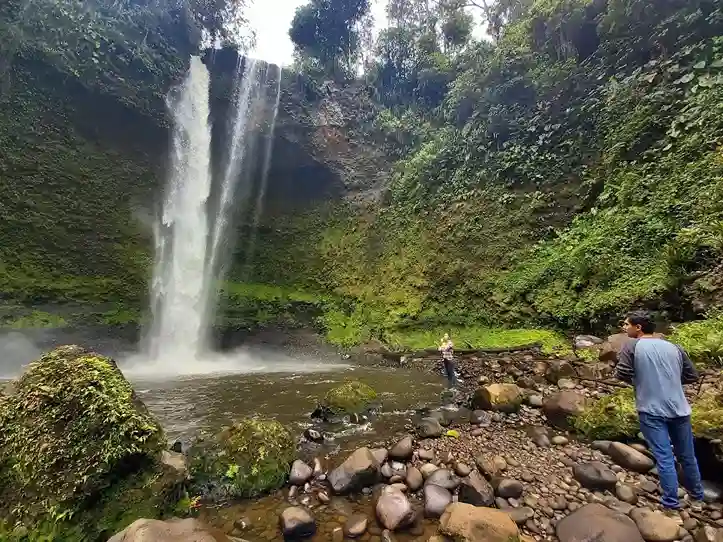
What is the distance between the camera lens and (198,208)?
19.6m

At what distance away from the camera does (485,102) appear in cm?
1819

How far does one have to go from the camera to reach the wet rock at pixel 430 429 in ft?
17.6

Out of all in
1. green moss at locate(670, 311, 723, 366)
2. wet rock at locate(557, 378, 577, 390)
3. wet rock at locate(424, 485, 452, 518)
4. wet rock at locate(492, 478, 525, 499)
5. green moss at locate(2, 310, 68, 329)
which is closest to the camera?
wet rock at locate(424, 485, 452, 518)

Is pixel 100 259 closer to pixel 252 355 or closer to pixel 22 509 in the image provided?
pixel 252 355

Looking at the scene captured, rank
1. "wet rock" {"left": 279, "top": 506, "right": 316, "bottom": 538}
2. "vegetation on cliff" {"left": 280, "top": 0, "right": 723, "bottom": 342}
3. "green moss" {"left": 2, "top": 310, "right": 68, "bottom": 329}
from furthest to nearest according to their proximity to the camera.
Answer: "green moss" {"left": 2, "top": 310, "right": 68, "bottom": 329} → "vegetation on cliff" {"left": 280, "top": 0, "right": 723, "bottom": 342} → "wet rock" {"left": 279, "top": 506, "right": 316, "bottom": 538}

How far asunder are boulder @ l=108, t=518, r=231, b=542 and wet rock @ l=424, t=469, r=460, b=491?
2.11m

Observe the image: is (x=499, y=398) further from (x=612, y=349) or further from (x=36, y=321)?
(x=36, y=321)

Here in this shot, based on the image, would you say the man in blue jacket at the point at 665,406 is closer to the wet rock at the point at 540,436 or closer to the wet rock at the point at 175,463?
the wet rock at the point at 540,436

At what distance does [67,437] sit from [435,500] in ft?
11.1

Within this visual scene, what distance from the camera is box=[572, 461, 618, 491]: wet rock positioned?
3725 mm

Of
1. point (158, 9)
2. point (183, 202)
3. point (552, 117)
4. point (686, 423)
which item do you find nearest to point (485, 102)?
point (552, 117)

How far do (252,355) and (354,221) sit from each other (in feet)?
28.9

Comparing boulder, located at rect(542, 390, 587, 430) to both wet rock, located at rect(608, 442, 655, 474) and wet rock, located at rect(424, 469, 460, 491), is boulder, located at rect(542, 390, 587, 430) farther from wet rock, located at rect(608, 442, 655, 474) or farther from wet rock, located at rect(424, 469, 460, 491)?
wet rock, located at rect(424, 469, 460, 491)

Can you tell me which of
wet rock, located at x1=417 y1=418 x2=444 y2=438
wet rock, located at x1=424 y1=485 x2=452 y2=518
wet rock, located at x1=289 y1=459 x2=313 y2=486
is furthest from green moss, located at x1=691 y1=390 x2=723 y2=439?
wet rock, located at x1=289 y1=459 x2=313 y2=486
